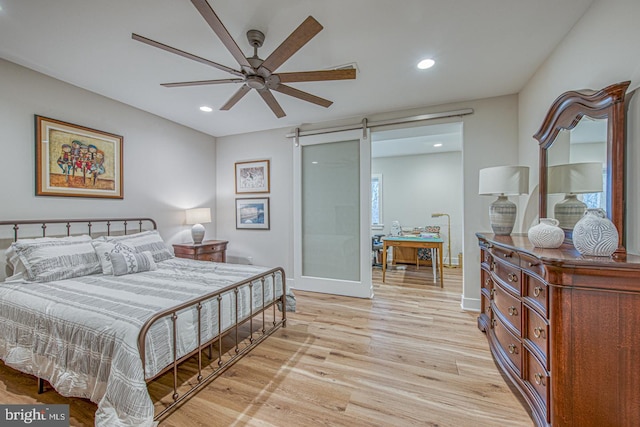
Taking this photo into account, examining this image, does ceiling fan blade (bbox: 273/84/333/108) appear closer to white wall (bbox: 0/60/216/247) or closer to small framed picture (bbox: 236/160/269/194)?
small framed picture (bbox: 236/160/269/194)

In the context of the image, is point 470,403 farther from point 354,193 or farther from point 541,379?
point 354,193

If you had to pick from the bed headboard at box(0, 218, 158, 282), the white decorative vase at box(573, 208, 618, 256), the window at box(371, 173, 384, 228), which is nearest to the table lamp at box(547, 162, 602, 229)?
the white decorative vase at box(573, 208, 618, 256)

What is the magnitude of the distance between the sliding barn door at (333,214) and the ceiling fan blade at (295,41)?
2089mm

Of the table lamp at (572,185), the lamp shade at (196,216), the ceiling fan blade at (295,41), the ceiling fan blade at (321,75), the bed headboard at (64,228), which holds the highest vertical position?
the ceiling fan blade at (295,41)

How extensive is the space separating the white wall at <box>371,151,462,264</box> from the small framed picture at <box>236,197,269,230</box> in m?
3.19

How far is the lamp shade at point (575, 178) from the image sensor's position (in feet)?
5.47

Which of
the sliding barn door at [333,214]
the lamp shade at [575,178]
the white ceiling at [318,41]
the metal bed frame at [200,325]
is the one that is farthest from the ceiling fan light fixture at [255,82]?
the lamp shade at [575,178]

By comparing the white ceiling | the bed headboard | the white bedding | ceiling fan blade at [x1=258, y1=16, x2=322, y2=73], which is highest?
the white ceiling

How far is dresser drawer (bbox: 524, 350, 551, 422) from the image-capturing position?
1373 mm

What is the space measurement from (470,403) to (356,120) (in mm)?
3395

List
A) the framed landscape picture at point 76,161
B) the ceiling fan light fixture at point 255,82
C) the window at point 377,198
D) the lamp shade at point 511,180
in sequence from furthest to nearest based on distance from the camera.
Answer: the window at point 377,198 < the framed landscape picture at point 76,161 < the lamp shade at point 511,180 < the ceiling fan light fixture at point 255,82

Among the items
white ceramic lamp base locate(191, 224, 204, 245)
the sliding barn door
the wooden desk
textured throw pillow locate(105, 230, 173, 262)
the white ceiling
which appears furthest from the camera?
the wooden desk

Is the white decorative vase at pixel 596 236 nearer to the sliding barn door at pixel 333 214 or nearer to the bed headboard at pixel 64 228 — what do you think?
the sliding barn door at pixel 333 214

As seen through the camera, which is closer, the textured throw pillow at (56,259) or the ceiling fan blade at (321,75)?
the ceiling fan blade at (321,75)
